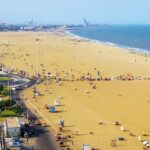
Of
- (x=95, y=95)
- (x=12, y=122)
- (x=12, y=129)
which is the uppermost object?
(x=12, y=122)

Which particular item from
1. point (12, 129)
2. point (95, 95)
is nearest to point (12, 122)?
point (12, 129)

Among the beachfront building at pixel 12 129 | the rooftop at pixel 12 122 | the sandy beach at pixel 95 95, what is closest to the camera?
the beachfront building at pixel 12 129

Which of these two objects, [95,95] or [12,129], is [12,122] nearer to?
[12,129]

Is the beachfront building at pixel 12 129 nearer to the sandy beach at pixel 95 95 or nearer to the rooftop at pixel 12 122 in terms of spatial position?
the rooftop at pixel 12 122

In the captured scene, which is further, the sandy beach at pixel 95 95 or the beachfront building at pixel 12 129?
the sandy beach at pixel 95 95

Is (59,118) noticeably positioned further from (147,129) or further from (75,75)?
(75,75)

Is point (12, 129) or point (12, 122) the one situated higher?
Answer: point (12, 122)

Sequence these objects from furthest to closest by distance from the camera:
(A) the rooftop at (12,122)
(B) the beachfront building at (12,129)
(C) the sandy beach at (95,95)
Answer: (C) the sandy beach at (95,95)
(A) the rooftop at (12,122)
(B) the beachfront building at (12,129)

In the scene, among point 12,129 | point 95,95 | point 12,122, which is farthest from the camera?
point 95,95

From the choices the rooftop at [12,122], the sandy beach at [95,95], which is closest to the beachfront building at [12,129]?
the rooftop at [12,122]

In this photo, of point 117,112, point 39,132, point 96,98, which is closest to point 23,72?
point 96,98
